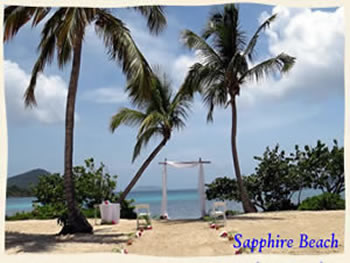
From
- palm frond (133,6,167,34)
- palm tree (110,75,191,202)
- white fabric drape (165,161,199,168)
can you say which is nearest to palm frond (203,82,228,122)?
palm tree (110,75,191,202)

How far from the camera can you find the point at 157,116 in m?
10.1

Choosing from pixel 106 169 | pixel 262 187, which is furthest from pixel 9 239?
pixel 262 187

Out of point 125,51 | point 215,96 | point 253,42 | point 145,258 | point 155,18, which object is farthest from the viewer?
point 215,96

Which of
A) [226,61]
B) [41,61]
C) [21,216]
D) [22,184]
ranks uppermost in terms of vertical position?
[226,61]

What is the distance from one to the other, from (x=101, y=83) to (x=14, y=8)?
135 inches

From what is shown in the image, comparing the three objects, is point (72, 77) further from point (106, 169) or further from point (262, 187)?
point (262, 187)

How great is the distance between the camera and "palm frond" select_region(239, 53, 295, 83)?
30.9 feet

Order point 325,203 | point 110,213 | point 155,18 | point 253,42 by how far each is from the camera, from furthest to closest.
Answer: point 325,203 → point 253,42 → point 110,213 → point 155,18

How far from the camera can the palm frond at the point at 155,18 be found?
23.3 feet

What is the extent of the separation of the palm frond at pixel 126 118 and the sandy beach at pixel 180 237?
2.81 m

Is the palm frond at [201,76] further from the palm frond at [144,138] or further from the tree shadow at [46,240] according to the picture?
the tree shadow at [46,240]

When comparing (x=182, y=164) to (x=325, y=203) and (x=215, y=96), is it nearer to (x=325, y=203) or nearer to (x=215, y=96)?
(x=215, y=96)

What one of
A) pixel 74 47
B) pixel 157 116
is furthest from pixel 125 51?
pixel 157 116

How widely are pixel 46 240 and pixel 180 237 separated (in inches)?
75.4
